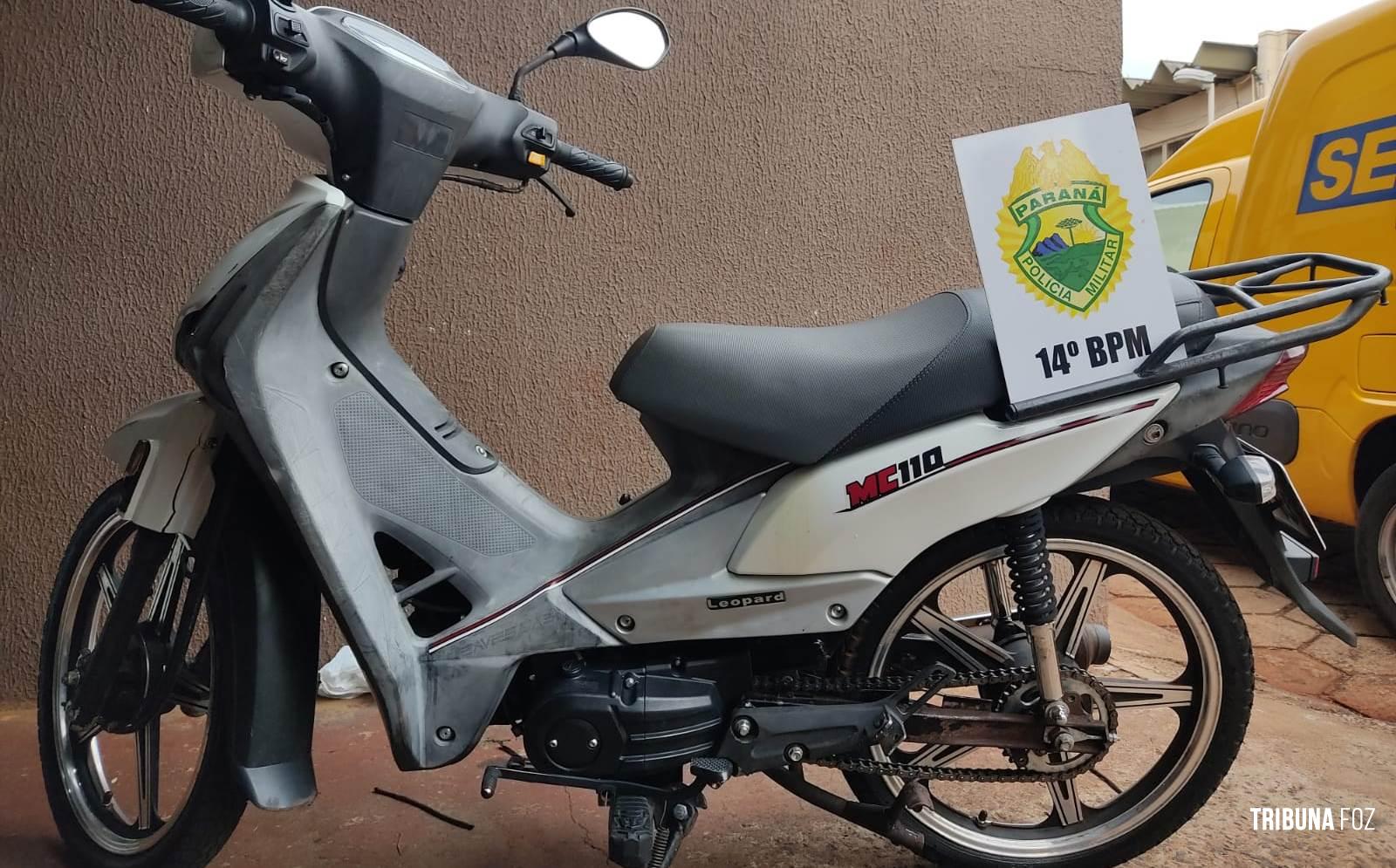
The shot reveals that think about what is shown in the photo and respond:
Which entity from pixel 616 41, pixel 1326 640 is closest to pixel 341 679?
pixel 616 41

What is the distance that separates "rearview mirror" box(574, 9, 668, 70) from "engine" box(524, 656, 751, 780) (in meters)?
1.06

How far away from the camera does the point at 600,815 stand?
6.43 ft

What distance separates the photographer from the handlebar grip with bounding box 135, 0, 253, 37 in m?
1.18

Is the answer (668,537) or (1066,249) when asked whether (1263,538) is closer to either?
(1066,249)

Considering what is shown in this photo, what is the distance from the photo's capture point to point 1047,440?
138 centimetres

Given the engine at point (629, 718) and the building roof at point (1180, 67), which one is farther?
the building roof at point (1180, 67)

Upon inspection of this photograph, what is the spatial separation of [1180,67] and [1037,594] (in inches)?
353

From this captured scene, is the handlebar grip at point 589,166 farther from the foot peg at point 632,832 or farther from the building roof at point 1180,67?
the building roof at point 1180,67

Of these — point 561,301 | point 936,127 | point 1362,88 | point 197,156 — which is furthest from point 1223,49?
point 197,156

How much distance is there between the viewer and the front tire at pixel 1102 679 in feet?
4.88

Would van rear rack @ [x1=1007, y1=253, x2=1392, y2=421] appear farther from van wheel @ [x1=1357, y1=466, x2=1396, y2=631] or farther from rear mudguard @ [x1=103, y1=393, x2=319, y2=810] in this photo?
van wheel @ [x1=1357, y1=466, x2=1396, y2=631]

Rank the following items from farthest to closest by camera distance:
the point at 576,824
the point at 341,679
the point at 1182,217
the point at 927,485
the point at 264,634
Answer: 1. the point at 1182,217
2. the point at 341,679
3. the point at 576,824
4. the point at 264,634
5. the point at 927,485

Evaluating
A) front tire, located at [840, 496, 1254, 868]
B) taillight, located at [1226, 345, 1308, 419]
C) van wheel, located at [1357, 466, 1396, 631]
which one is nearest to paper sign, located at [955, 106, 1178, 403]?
taillight, located at [1226, 345, 1308, 419]

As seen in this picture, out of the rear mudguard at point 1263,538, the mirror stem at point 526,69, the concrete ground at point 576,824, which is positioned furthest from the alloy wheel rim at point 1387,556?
the mirror stem at point 526,69
